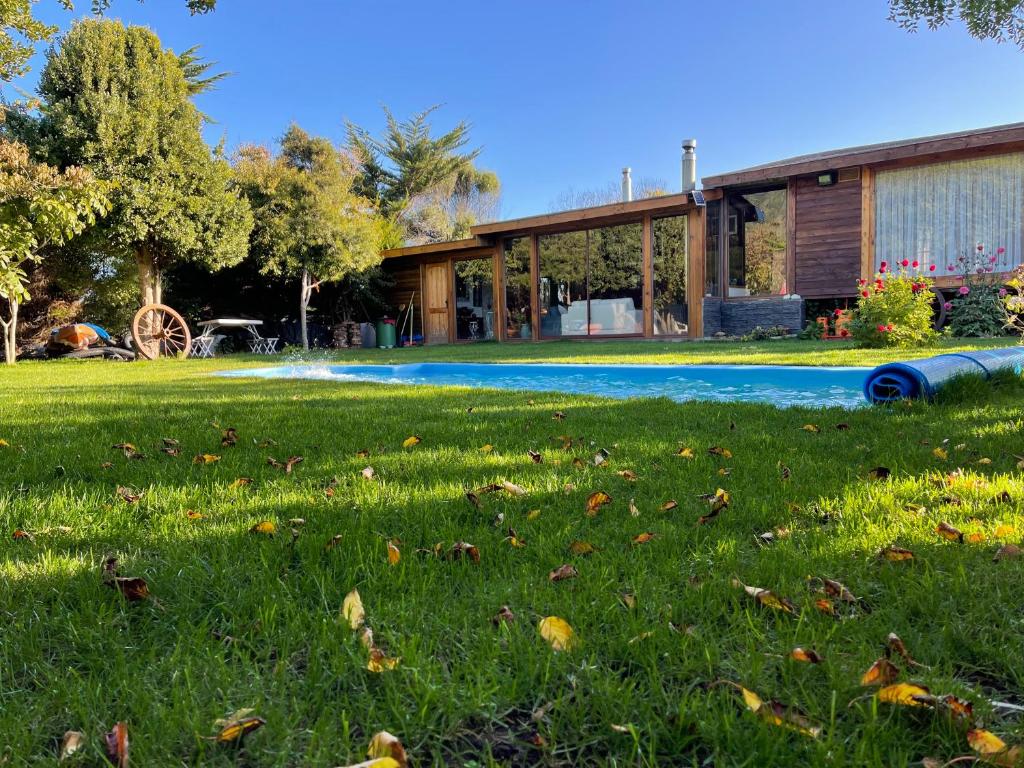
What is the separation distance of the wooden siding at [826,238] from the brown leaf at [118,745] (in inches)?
496

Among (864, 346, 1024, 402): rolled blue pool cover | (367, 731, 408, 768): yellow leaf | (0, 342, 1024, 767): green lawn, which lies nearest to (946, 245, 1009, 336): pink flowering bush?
(864, 346, 1024, 402): rolled blue pool cover

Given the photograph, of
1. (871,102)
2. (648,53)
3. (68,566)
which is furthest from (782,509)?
(648,53)

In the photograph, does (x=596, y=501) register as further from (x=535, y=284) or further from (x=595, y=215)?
(x=535, y=284)

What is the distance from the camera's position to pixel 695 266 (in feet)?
39.9

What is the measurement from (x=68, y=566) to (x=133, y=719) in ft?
2.25

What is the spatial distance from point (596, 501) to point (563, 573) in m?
0.51

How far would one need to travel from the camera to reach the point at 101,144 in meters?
10.1

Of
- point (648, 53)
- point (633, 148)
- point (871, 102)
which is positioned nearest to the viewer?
point (871, 102)

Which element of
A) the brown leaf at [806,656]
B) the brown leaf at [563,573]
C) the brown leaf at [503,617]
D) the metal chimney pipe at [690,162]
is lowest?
the brown leaf at [806,656]

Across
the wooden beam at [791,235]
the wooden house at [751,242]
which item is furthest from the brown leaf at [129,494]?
the wooden beam at [791,235]

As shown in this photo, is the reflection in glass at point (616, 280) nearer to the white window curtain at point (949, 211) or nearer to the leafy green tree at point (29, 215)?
the white window curtain at point (949, 211)

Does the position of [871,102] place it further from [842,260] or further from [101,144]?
[101,144]

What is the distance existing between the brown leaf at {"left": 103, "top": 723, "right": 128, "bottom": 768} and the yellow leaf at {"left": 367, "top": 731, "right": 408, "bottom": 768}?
1.05ft

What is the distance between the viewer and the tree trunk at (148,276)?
11.7m
